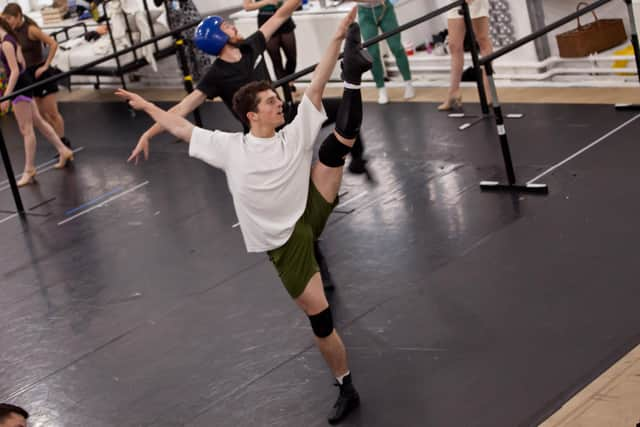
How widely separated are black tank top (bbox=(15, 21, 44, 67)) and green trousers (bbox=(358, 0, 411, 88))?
3153mm

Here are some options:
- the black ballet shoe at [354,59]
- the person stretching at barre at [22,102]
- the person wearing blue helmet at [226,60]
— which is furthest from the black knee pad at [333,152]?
the person stretching at barre at [22,102]

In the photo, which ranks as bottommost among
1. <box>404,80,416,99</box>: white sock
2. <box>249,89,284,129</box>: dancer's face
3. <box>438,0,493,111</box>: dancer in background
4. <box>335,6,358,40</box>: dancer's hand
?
<box>404,80,416,99</box>: white sock

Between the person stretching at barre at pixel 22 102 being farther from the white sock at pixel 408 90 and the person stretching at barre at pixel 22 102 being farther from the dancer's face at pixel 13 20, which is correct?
the white sock at pixel 408 90

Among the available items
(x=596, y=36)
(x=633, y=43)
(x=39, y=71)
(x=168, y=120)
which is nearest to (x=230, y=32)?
(x=168, y=120)

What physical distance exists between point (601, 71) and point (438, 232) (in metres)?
3.38

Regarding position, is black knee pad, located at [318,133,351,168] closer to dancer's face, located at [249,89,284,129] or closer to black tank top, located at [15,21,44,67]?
dancer's face, located at [249,89,284,129]

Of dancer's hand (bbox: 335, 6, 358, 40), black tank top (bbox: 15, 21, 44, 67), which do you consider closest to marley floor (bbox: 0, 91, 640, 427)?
dancer's hand (bbox: 335, 6, 358, 40)

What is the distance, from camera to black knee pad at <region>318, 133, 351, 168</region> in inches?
193

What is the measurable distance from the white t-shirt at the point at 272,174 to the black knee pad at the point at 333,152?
78mm

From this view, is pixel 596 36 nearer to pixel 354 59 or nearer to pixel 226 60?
pixel 226 60

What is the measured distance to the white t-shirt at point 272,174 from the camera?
481cm

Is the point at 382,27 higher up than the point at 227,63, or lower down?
lower down

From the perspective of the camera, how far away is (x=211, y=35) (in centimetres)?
627

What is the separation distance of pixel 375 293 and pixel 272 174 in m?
1.66
